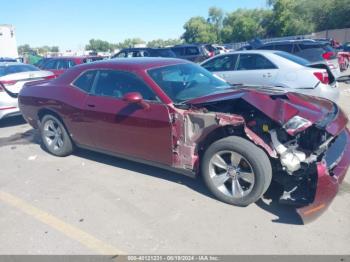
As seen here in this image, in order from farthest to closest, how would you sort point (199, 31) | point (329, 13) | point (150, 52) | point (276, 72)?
point (199, 31)
point (329, 13)
point (150, 52)
point (276, 72)

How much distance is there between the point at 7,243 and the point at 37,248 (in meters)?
0.35

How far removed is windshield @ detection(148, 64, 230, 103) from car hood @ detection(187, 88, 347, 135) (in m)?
0.30

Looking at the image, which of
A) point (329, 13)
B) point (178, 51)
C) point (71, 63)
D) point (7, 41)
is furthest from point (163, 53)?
point (329, 13)

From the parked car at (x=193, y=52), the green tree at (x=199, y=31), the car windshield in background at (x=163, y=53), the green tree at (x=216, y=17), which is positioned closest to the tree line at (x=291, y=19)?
the green tree at (x=199, y=31)

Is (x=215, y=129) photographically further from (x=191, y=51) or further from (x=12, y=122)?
(x=191, y=51)

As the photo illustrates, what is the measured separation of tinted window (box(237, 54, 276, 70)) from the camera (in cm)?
781

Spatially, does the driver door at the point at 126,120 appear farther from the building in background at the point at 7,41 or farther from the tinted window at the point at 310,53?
the building in background at the point at 7,41

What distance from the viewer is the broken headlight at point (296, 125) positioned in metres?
3.26

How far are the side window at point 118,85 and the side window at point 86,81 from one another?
0.13 meters

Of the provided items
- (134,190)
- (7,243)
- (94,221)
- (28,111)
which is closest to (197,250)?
(94,221)

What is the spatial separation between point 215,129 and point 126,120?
126 cm

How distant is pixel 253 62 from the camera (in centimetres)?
806

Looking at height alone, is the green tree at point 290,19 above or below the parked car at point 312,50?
above

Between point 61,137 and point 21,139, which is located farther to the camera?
point 21,139
